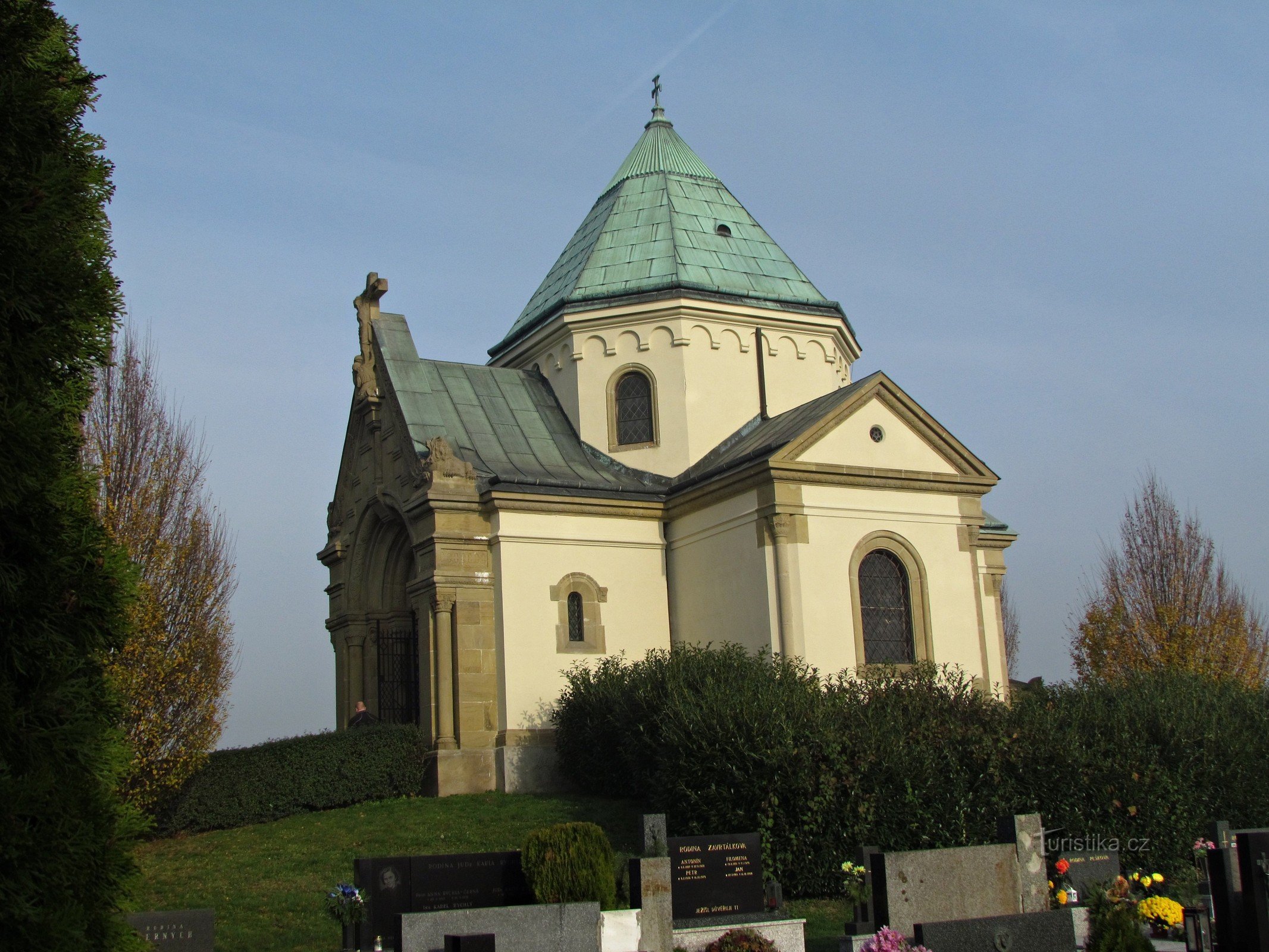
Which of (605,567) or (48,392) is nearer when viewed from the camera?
(48,392)

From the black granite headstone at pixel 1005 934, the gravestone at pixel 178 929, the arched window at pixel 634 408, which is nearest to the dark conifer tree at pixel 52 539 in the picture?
the gravestone at pixel 178 929

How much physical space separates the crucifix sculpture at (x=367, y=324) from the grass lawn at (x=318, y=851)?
373 inches

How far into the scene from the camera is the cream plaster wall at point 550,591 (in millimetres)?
23938

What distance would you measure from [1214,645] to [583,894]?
2971 centimetres

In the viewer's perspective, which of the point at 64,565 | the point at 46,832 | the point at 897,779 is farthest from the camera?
the point at 897,779

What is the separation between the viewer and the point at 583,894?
1340 centimetres

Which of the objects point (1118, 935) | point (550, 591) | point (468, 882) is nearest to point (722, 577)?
point (550, 591)

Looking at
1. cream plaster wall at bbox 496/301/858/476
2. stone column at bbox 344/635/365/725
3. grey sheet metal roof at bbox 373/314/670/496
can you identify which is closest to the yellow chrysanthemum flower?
grey sheet metal roof at bbox 373/314/670/496

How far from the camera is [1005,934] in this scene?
12148 mm

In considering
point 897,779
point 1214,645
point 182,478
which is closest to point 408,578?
point 182,478

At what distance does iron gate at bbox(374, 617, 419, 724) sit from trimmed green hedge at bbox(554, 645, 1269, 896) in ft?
23.0

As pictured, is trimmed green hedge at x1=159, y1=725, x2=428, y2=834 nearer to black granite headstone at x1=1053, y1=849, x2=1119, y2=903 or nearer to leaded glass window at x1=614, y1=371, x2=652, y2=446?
leaded glass window at x1=614, y1=371, x2=652, y2=446

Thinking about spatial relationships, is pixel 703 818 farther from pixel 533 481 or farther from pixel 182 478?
pixel 182 478

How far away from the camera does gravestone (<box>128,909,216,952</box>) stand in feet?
39.9
